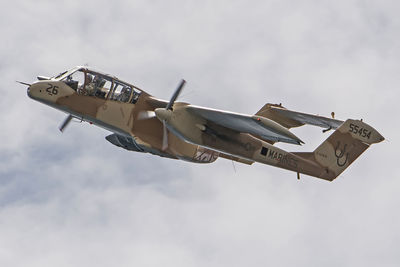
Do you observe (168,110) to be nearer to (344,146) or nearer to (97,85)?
(97,85)

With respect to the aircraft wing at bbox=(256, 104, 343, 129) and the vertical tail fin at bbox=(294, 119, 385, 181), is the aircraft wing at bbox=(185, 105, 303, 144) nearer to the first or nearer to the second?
the aircraft wing at bbox=(256, 104, 343, 129)

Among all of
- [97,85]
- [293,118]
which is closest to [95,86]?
[97,85]

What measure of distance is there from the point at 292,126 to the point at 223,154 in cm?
511

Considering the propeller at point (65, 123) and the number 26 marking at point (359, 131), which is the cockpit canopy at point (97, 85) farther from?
the number 26 marking at point (359, 131)

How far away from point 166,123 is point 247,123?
364 cm

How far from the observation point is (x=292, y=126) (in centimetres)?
4016

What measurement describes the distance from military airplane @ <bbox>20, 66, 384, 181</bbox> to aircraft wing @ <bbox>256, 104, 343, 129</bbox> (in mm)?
1976

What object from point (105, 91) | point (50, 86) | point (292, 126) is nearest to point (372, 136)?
point (292, 126)

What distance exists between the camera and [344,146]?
3847 centimetres

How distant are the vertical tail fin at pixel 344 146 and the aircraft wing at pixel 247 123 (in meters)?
5.51

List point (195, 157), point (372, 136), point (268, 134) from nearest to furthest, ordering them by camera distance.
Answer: point (268, 134), point (195, 157), point (372, 136)

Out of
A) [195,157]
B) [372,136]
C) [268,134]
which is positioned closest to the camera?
[268,134]

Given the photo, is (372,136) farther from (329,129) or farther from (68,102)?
(68,102)

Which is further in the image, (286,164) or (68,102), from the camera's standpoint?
(286,164)
